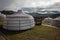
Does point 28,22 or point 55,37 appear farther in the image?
point 28,22

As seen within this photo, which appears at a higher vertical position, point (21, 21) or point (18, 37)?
point (21, 21)

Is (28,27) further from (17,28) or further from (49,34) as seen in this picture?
(49,34)

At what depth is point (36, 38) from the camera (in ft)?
24.2

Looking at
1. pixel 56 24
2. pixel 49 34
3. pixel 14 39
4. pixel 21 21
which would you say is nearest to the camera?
pixel 14 39

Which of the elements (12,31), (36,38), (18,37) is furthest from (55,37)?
(12,31)

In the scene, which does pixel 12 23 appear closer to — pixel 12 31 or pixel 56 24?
pixel 12 31

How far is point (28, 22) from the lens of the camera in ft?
29.3

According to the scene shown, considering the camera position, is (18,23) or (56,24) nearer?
(18,23)

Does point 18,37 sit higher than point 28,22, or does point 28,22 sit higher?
point 28,22

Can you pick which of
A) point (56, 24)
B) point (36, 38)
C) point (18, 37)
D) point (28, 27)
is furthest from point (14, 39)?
point (56, 24)

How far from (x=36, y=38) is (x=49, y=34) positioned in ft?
3.52

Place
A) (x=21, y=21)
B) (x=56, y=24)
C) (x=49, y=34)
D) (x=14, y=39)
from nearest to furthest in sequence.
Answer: (x=14, y=39)
(x=49, y=34)
(x=21, y=21)
(x=56, y=24)

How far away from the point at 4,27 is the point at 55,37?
11.8 ft

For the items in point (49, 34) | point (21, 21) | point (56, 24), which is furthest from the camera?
point (56, 24)
